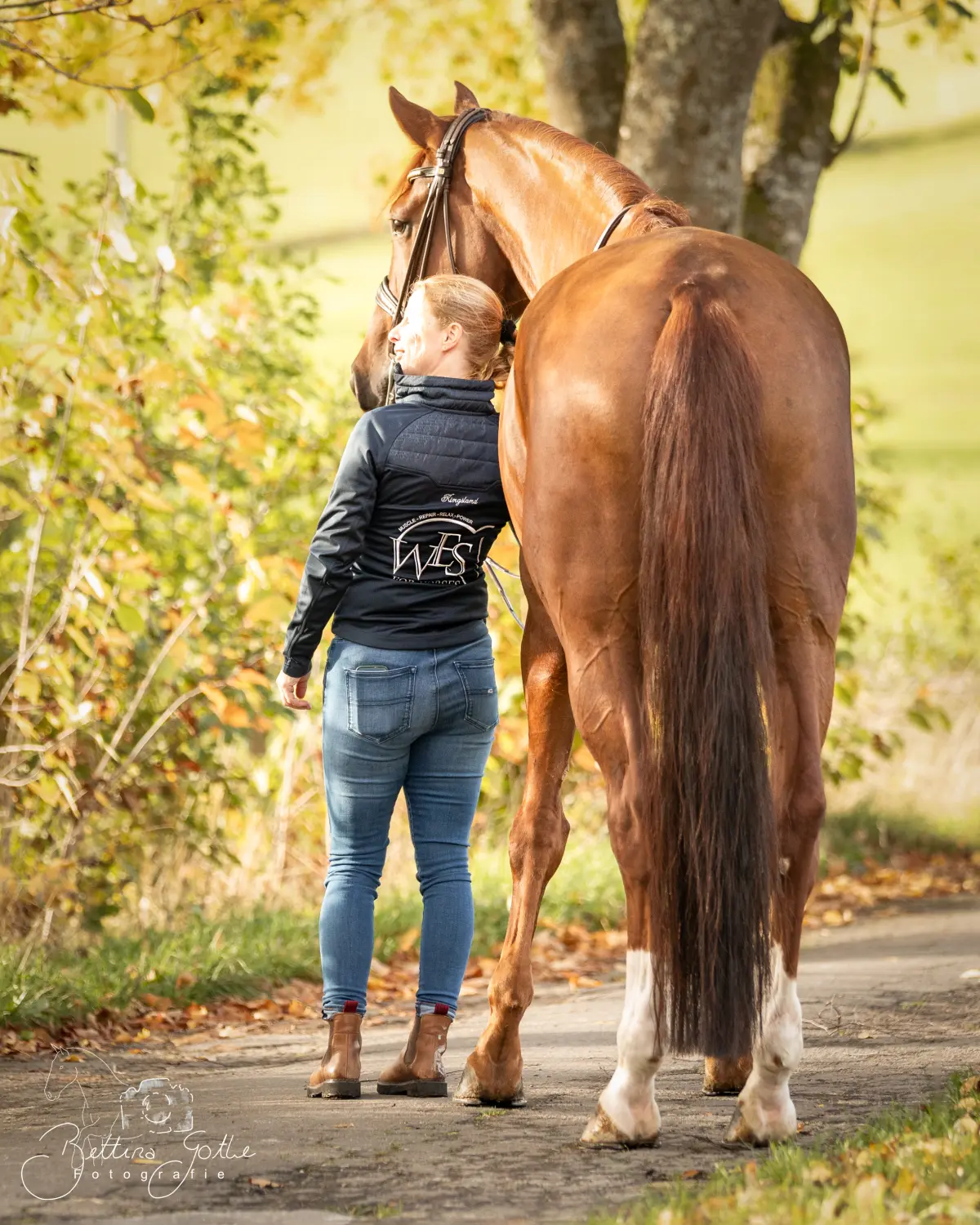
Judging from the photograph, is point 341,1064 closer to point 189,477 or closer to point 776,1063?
point 776,1063

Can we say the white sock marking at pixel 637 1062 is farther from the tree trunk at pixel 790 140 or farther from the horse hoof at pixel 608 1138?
the tree trunk at pixel 790 140

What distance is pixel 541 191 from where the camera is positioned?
166 inches

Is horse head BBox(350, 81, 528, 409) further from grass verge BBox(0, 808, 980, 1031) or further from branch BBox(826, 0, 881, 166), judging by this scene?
branch BBox(826, 0, 881, 166)

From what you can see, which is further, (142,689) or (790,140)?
(790,140)

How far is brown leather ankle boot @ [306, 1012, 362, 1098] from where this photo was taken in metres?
3.63

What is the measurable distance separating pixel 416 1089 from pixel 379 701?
39.0 inches

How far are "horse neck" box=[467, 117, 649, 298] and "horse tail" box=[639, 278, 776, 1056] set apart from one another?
3.46ft

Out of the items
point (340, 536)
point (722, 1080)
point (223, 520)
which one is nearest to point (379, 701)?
point (340, 536)

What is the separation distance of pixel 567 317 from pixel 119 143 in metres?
7.95

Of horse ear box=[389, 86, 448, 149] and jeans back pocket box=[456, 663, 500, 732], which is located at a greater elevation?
horse ear box=[389, 86, 448, 149]

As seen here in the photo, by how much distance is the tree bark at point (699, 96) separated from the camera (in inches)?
278

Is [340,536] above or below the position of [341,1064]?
above

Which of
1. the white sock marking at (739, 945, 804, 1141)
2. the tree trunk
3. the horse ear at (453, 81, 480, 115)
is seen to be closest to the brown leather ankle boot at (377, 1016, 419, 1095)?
the white sock marking at (739, 945, 804, 1141)

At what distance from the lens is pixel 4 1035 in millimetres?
4566
